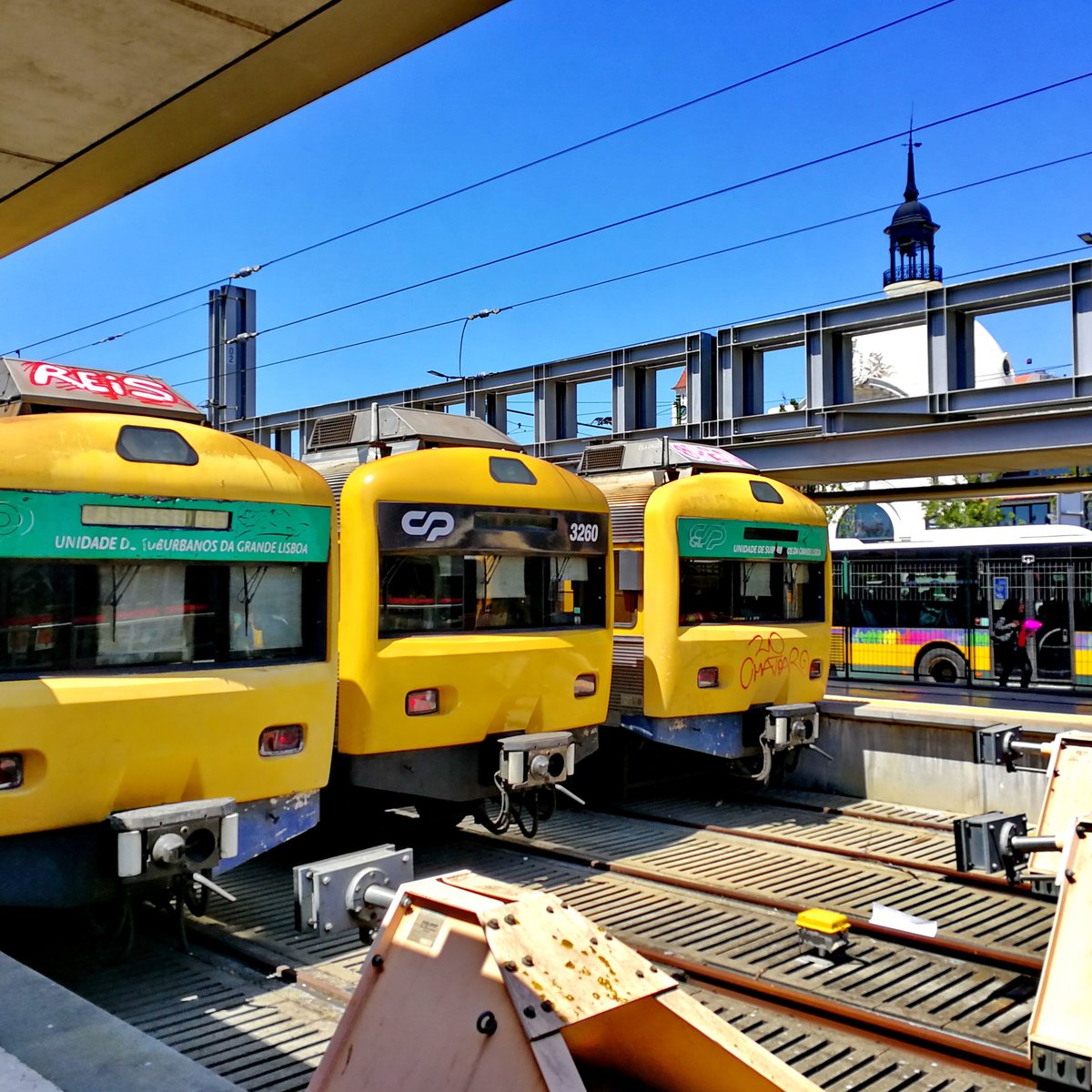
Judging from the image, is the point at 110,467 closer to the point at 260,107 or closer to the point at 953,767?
the point at 260,107

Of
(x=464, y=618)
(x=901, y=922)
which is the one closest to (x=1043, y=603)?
(x=901, y=922)

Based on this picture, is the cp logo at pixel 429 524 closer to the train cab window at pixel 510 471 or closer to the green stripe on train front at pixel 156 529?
the train cab window at pixel 510 471

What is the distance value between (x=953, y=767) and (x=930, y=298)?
19.6 feet

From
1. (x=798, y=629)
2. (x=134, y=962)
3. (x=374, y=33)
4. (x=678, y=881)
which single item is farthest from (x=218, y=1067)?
(x=798, y=629)

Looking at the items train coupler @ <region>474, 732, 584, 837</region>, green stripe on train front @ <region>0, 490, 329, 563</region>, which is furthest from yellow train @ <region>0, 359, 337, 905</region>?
train coupler @ <region>474, 732, 584, 837</region>

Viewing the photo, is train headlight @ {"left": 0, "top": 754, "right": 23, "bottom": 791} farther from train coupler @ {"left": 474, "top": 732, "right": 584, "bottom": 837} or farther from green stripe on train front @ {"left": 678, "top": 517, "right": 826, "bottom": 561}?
green stripe on train front @ {"left": 678, "top": 517, "right": 826, "bottom": 561}

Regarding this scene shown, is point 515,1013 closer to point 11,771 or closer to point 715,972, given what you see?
point 11,771

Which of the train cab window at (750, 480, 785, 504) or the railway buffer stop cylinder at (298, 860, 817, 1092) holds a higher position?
the train cab window at (750, 480, 785, 504)

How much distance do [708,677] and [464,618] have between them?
3005 mm

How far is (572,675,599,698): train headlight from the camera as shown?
8.46 meters

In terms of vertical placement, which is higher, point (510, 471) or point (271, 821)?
point (510, 471)

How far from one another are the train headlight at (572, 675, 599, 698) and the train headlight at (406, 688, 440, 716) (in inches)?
49.5

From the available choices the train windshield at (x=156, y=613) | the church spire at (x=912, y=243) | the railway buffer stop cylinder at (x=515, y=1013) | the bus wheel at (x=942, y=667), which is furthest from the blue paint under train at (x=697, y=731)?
the church spire at (x=912, y=243)

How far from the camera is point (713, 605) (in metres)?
10.2
